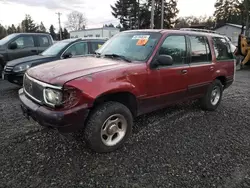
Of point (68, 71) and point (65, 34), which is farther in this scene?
point (65, 34)

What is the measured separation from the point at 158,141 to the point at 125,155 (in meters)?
0.70

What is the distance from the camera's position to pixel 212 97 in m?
5.11

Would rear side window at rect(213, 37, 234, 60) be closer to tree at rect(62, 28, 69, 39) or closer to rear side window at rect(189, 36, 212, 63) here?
rear side window at rect(189, 36, 212, 63)

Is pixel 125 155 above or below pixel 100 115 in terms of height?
below

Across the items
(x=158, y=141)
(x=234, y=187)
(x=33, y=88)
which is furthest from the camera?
(x=158, y=141)

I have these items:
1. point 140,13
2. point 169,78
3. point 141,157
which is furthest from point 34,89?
point 140,13

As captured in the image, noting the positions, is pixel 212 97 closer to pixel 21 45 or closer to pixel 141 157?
pixel 141 157

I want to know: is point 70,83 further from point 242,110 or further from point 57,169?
point 242,110

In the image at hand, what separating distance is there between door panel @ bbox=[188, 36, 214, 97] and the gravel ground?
0.69 metres

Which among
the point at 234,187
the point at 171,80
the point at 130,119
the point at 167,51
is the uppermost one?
the point at 167,51

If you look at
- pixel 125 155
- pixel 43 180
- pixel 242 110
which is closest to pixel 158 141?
pixel 125 155

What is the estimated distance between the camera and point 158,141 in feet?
11.5

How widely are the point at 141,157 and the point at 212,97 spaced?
294 centimetres

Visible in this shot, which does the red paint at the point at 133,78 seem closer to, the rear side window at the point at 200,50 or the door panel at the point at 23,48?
the rear side window at the point at 200,50
